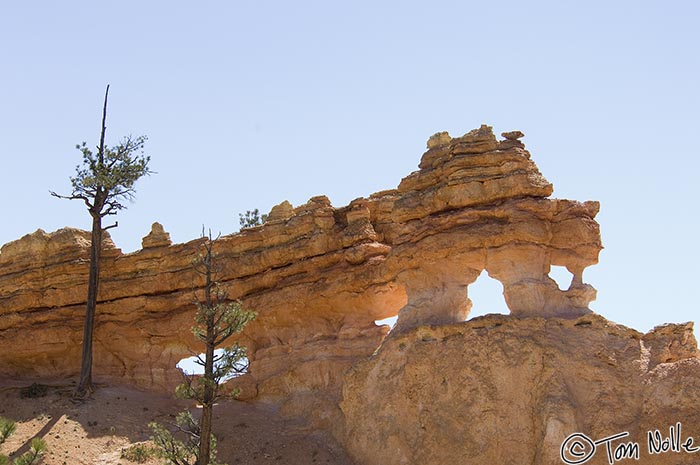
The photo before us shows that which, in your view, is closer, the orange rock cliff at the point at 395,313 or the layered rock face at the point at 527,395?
the layered rock face at the point at 527,395

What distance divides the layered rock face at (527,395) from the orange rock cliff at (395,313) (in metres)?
0.05

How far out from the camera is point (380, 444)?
24844 millimetres

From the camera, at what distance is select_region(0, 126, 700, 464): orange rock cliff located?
2312 cm

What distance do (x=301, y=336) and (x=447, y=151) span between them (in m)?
8.96

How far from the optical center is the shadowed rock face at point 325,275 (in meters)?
26.1

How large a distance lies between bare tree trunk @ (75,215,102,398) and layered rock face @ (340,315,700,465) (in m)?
10.8

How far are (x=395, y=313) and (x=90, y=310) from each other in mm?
11520

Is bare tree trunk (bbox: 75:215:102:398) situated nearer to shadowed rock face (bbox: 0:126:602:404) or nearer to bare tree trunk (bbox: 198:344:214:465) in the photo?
shadowed rock face (bbox: 0:126:602:404)
